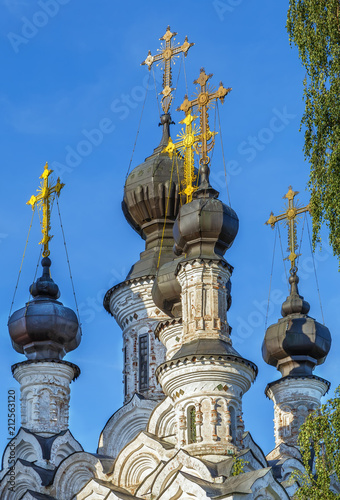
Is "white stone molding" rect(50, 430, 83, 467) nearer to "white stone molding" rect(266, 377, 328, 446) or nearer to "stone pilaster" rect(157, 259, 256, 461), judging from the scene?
"white stone molding" rect(266, 377, 328, 446)

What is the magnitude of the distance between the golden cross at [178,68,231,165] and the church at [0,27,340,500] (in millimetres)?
22

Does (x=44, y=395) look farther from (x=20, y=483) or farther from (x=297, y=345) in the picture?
(x=297, y=345)

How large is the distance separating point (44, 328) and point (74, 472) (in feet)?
8.87

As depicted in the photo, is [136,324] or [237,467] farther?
[136,324]

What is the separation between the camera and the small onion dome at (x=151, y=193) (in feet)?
71.0

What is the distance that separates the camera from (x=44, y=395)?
20.2 meters

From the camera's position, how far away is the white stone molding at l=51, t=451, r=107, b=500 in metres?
18.7

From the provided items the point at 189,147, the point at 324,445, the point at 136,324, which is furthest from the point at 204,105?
the point at 324,445

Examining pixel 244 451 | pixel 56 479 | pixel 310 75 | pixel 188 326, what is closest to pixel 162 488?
pixel 244 451

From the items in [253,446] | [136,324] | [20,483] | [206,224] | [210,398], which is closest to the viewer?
[210,398]

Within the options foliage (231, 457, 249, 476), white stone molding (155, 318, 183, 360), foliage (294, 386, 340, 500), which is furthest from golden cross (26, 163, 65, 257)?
foliage (294, 386, 340, 500)

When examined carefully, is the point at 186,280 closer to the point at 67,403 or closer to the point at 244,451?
the point at 244,451

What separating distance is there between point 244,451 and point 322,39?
6.09m

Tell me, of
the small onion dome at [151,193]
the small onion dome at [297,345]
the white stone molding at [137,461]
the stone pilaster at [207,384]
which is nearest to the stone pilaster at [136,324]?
the small onion dome at [151,193]
